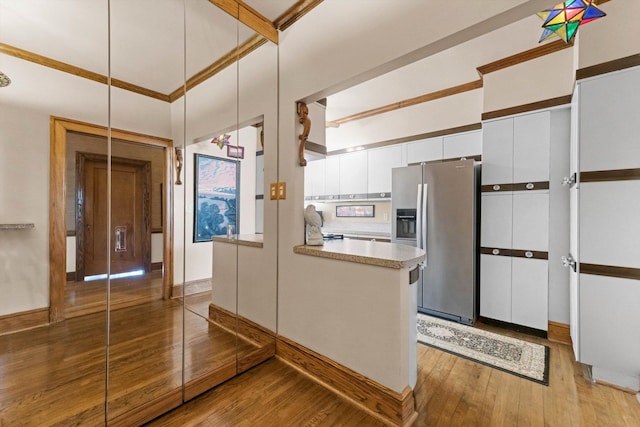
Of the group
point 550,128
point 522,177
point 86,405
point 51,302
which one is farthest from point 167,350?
point 550,128

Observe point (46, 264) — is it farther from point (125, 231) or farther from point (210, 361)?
point (210, 361)

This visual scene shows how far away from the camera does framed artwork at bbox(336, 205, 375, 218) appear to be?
4645 millimetres

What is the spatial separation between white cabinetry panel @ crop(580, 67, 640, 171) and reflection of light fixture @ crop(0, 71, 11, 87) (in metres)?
3.60

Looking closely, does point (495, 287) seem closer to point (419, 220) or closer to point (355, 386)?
point (419, 220)

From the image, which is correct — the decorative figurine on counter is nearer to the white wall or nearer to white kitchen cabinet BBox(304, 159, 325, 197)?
the white wall

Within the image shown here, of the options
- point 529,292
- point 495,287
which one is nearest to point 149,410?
point 495,287

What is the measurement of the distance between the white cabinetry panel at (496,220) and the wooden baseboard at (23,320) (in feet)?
12.3

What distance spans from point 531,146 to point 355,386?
113 inches

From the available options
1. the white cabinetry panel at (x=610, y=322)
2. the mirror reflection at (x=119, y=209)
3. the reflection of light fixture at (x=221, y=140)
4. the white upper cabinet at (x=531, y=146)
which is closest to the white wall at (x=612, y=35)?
the white upper cabinet at (x=531, y=146)

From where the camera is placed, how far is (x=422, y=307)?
3.27 metres

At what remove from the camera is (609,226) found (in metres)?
1.90

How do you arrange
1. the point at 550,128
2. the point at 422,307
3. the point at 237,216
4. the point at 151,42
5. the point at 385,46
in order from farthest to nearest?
1. the point at 422,307
2. the point at 550,128
3. the point at 237,216
4. the point at 151,42
5. the point at 385,46

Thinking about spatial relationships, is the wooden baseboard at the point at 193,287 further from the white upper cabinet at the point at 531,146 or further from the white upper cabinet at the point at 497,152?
the white upper cabinet at the point at 531,146

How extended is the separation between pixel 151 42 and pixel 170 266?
157 centimetres
